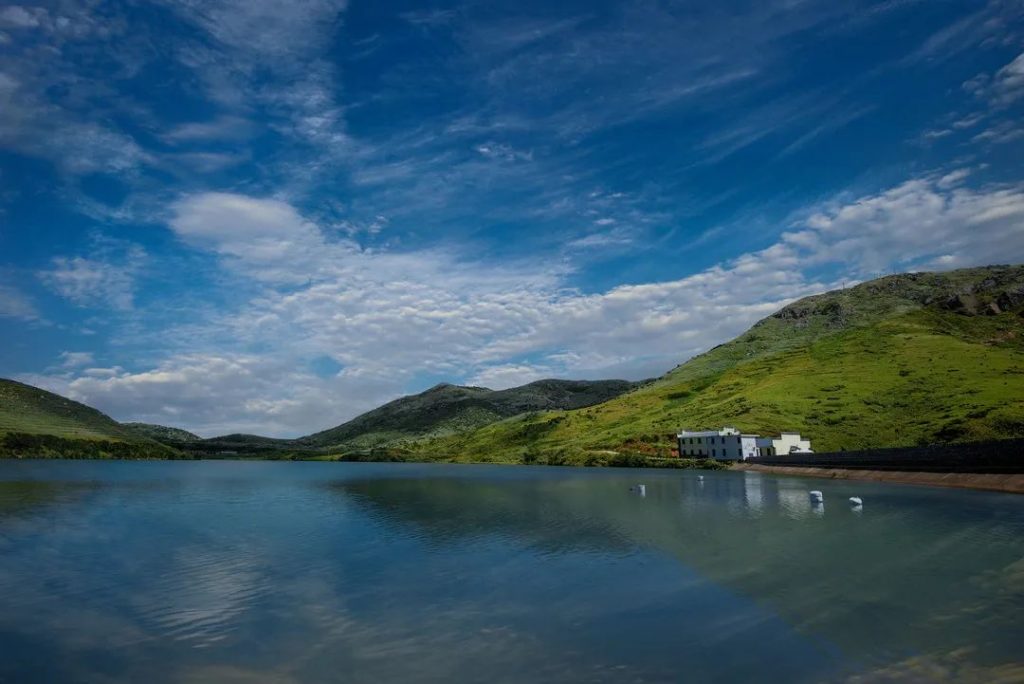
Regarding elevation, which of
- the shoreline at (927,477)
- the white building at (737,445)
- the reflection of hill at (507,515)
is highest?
the white building at (737,445)

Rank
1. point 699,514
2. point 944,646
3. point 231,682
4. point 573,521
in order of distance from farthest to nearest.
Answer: point 699,514
point 573,521
point 944,646
point 231,682

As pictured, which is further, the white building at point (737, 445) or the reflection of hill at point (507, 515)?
Result: the white building at point (737, 445)

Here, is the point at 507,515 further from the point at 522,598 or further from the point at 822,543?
the point at 522,598

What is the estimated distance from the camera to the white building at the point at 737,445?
155 meters

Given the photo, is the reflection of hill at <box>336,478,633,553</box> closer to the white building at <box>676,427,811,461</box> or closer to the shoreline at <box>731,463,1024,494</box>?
the shoreline at <box>731,463,1024,494</box>

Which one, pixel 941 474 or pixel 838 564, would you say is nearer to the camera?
pixel 838 564

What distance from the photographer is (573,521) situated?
188ft

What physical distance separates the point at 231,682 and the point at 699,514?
5239 cm

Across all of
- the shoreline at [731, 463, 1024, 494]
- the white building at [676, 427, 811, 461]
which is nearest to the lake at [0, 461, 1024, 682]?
the shoreline at [731, 463, 1024, 494]

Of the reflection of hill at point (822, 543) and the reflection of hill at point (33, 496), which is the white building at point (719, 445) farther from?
the reflection of hill at point (33, 496)

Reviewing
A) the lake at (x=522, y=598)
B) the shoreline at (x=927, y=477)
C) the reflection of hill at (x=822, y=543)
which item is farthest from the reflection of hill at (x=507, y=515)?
the shoreline at (x=927, y=477)

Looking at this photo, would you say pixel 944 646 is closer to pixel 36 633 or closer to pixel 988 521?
pixel 36 633

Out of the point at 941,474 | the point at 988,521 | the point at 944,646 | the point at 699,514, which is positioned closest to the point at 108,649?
the point at 944,646

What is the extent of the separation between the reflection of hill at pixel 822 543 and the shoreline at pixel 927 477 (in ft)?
13.6
